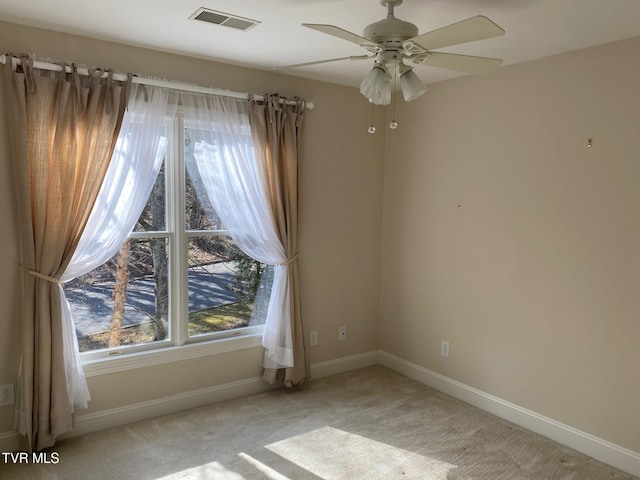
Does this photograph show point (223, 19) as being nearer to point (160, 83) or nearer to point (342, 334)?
point (160, 83)

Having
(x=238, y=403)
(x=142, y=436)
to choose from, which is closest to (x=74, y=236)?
(x=142, y=436)

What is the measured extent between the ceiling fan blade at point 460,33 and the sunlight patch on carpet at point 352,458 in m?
2.18

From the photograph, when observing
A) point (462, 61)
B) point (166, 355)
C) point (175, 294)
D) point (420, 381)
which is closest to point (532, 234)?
point (462, 61)

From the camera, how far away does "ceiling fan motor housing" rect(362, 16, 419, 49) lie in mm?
1853

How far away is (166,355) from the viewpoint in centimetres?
317

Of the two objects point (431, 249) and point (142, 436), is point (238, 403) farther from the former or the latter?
point (431, 249)

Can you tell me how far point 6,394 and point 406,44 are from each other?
2817mm

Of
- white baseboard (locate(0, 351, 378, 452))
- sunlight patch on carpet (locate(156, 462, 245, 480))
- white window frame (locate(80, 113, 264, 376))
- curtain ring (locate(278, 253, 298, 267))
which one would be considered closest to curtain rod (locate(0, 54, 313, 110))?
white window frame (locate(80, 113, 264, 376))

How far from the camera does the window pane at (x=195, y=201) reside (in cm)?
320

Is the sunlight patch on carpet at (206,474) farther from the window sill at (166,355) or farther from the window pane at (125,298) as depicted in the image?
the window pane at (125,298)

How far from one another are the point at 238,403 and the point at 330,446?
863mm

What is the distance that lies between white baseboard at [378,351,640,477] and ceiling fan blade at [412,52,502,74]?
2242 mm

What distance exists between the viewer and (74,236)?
2.71 metres

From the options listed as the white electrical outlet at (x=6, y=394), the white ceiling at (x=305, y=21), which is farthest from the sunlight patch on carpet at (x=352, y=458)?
the white ceiling at (x=305, y=21)
